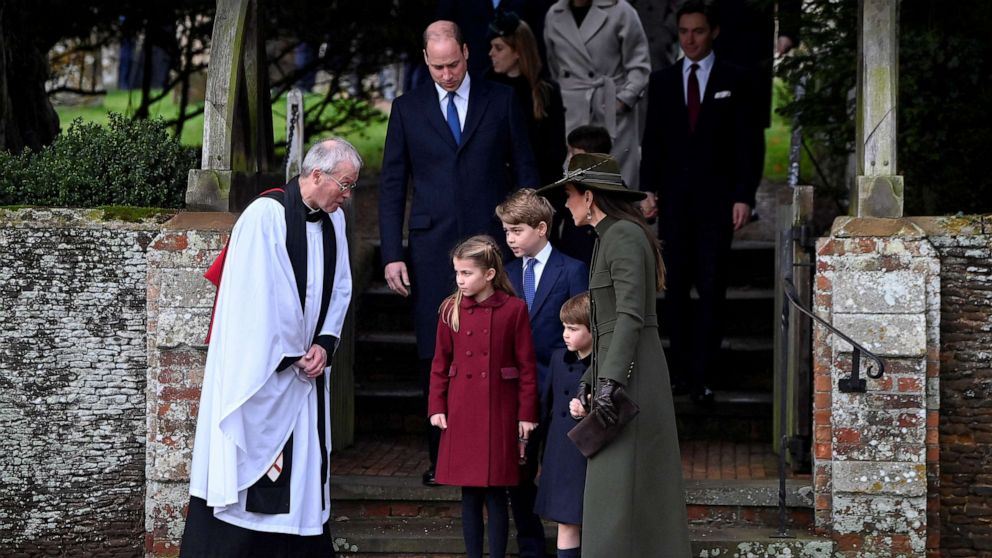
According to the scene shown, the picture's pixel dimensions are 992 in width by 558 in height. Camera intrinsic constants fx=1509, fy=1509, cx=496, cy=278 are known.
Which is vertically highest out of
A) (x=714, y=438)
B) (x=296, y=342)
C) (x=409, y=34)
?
(x=409, y=34)

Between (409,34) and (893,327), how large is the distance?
5.05m

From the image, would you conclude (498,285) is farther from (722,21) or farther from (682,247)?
(722,21)

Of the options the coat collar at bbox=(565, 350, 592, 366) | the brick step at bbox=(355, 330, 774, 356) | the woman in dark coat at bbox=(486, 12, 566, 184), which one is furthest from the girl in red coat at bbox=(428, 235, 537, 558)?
the brick step at bbox=(355, 330, 774, 356)

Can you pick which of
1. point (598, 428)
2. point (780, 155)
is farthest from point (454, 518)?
point (780, 155)

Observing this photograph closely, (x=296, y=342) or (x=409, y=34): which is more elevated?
(x=409, y=34)

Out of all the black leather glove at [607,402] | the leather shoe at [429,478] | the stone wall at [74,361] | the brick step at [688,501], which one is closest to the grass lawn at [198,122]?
the stone wall at [74,361]

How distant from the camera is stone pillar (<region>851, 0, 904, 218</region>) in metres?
6.91

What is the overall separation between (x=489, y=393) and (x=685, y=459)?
198 centimetres

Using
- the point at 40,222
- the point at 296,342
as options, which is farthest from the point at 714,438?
the point at 40,222

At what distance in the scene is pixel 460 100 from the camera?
24.0 ft

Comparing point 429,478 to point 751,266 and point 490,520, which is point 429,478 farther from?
point 751,266

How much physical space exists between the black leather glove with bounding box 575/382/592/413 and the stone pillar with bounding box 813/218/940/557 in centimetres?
149

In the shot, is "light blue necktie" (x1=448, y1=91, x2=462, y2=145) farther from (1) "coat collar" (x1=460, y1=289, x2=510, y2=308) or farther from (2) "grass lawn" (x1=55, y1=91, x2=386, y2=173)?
(2) "grass lawn" (x1=55, y1=91, x2=386, y2=173)

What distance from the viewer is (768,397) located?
8.41 metres
